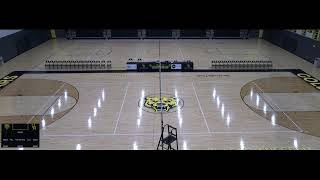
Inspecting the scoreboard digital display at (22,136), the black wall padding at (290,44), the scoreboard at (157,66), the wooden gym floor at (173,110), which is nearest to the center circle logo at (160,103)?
the wooden gym floor at (173,110)

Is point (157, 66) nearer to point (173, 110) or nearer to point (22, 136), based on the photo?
A: point (173, 110)

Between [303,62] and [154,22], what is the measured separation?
2612 cm

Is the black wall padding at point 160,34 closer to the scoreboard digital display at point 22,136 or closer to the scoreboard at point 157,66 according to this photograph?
the scoreboard at point 157,66

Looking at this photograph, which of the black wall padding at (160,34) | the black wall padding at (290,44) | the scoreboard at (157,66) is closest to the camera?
the scoreboard at (157,66)

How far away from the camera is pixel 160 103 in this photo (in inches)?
666

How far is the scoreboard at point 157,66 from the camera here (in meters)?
24.1

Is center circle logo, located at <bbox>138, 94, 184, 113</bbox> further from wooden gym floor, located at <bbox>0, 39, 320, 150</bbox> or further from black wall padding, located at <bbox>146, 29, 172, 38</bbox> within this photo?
black wall padding, located at <bbox>146, 29, 172, 38</bbox>

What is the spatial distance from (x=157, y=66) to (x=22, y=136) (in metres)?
18.6

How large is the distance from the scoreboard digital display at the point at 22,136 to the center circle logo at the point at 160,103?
10158 millimetres

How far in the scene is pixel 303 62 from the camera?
26.3 m

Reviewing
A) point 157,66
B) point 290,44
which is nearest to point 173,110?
point 157,66
